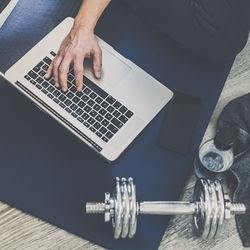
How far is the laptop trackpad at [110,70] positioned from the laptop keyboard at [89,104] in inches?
0.6

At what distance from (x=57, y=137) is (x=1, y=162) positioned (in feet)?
0.34

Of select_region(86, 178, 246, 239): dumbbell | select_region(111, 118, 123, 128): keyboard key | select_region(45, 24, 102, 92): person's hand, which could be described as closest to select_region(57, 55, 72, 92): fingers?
select_region(45, 24, 102, 92): person's hand

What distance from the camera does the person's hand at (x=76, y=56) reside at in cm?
87

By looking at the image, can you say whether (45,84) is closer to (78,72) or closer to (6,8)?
(78,72)

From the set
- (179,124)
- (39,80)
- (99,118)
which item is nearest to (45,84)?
(39,80)

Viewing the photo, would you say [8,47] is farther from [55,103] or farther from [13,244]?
[13,244]

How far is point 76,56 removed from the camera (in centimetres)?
88

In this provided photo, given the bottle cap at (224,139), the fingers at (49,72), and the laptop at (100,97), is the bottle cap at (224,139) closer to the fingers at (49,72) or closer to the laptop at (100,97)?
the laptop at (100,97)

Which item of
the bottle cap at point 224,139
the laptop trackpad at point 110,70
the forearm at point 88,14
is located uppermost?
the bottle cap at point 224,139

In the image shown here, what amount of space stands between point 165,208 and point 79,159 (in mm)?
194

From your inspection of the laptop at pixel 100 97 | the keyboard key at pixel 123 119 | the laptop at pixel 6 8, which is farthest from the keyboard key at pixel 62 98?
the laptop at pixel 6 8

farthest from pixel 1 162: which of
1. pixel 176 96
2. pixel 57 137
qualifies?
pixel 176 96

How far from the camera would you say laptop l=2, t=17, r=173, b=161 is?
85 centimetres

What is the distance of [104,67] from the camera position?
0.91 meters
